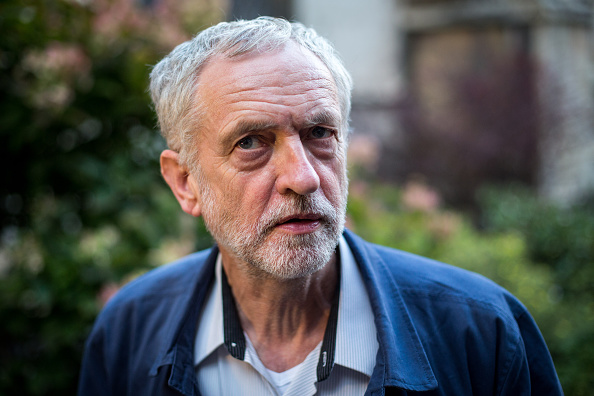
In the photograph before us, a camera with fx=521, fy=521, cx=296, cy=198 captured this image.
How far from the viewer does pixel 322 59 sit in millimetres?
1771

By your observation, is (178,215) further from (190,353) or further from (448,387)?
(448,387)

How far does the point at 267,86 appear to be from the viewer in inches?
64.0

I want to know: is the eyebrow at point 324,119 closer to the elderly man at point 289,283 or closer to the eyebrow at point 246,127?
the elderly man at point 289,283

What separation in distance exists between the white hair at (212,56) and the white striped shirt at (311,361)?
1.89ft

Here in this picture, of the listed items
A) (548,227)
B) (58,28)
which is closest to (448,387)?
(58,28)

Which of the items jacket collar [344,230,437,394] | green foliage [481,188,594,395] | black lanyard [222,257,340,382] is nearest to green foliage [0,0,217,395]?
black lanyard [222,257,340,382]

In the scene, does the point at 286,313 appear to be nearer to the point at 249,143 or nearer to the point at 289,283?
the point at 289,283

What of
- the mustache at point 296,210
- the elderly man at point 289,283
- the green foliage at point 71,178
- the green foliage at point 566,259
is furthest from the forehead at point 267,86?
the green foliage at point 566,259

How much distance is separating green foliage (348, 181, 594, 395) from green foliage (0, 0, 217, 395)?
140 cm

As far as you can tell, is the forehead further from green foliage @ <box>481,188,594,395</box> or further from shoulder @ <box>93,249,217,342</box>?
green foliage @ <box>481,188,594,395</box>

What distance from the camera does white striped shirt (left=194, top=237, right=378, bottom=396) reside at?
1647mm

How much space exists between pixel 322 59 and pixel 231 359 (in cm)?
107

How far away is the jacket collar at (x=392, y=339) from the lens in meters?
1.53

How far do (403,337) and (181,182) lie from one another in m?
0.98
